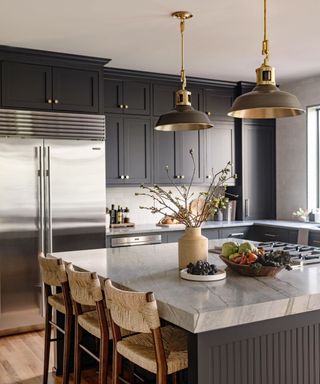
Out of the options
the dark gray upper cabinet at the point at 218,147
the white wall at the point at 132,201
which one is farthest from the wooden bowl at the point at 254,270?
the dark gray upper cabinet at the point at 218,147

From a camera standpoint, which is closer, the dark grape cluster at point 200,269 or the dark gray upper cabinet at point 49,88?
the dark grape cluster at point 200,269

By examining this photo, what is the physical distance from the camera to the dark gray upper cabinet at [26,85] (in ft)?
14.9

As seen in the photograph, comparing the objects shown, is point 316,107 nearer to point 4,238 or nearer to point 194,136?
point 194,136

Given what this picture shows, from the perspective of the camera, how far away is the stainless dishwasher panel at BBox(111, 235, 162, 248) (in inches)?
202

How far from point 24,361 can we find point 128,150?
2.56 metres

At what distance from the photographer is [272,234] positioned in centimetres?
583

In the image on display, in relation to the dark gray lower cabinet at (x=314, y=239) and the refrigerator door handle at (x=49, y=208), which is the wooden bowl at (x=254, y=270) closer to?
the refrigerator door handle at (x=49, y=208)

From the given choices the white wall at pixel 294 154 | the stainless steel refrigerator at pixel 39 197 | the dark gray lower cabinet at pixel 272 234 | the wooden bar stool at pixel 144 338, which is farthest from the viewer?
the white wall at pixel 294 154

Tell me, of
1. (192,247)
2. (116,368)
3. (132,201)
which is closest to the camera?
(116,368)

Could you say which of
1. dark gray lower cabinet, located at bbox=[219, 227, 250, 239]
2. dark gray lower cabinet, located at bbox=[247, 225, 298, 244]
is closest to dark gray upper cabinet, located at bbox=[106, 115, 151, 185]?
dark gray lower cabinet, located at bbox=[219, 227, 250, 239]

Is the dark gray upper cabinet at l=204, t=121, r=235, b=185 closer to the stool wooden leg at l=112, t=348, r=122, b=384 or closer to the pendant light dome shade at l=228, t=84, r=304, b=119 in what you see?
the pendant light dome shade at l=228, t=84, r=304, b=119

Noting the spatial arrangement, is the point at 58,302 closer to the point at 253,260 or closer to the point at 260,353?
the point at 253,260

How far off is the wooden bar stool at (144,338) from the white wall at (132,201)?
3379 mm

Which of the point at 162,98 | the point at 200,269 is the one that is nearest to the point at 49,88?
the point at 162,98
